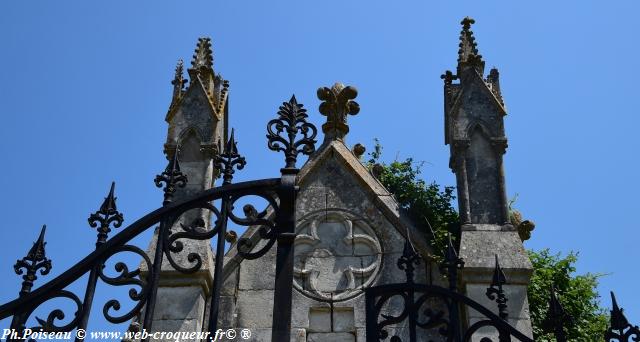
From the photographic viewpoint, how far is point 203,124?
27.2 feet

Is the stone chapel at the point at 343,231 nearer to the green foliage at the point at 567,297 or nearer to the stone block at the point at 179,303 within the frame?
the stone block at the point at 179,303

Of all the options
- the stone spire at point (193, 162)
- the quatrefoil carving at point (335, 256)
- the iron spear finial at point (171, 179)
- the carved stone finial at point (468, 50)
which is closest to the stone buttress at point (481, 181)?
the carved stone finial at point (468, 50)

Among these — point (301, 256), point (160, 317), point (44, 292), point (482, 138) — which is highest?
point (482, 138)

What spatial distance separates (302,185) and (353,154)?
82 centimetres

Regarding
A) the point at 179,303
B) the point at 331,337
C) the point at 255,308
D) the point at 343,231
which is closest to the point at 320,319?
the point at 331,337

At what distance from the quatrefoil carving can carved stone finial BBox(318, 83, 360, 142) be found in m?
1.33

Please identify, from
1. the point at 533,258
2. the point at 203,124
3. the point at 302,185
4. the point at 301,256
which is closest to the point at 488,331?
the point at 301,256

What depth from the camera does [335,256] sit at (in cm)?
772

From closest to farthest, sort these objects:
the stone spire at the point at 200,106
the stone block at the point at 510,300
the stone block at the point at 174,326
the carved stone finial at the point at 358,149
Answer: the stone block at the point at 510,300 < the stone block at the point at 174,326 < the stone spire at the point at 200,106 < the carved stone finial at the point at 358,149

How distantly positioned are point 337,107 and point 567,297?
414cm

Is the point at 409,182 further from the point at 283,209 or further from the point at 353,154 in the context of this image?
the point at 283,209

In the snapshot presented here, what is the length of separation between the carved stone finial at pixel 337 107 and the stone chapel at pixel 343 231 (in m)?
0.13

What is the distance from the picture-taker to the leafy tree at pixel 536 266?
846 cm

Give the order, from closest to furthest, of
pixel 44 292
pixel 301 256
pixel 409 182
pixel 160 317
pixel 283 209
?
pixel 44 292, pixel 283 209, pixel 160 317, pixel 301 256, pixel 409 182
